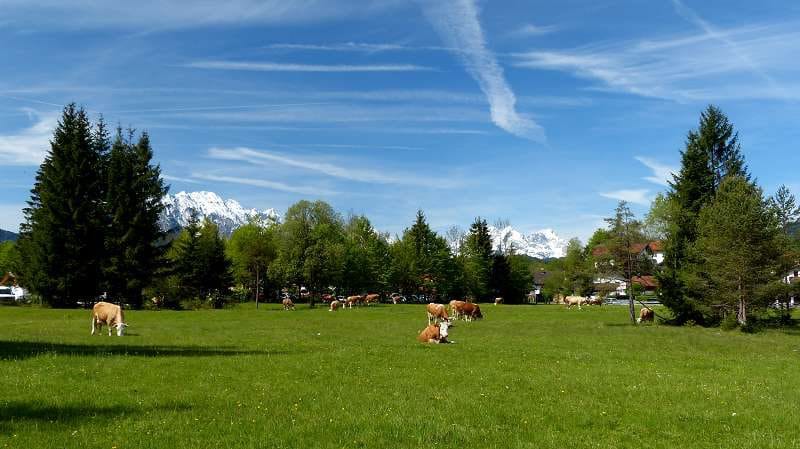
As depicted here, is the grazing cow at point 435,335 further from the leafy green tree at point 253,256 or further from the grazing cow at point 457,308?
the leafy green tree at point 253,256

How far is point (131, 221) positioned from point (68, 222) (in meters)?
6.32

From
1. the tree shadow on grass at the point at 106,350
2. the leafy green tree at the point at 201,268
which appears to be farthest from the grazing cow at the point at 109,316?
the leafy green tree at the point at 201,268

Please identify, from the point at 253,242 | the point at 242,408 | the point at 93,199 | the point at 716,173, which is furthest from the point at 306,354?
the point at 253,242

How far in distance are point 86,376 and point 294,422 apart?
7381 millimetres

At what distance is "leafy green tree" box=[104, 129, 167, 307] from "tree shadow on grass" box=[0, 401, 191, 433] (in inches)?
2196

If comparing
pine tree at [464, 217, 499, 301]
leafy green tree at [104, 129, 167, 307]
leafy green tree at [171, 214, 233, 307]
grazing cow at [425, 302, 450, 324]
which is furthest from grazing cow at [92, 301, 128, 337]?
pine tree at [464, 217, 499, 301]

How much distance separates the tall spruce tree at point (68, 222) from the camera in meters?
60.4

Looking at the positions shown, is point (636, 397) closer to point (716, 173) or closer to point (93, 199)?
point (716, 173)

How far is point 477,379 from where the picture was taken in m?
16.6

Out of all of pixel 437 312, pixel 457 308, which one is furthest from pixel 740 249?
pixel 437 312

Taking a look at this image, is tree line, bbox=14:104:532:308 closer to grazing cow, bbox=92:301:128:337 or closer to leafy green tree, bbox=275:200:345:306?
leafy green tree, bbox=275:200:345:306

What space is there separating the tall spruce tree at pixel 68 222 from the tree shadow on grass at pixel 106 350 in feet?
140

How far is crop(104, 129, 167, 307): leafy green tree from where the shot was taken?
210 ft

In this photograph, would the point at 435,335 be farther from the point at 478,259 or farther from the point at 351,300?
the point at 478,259
